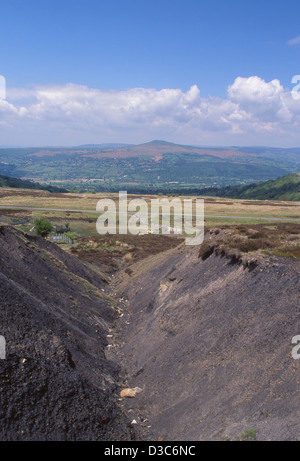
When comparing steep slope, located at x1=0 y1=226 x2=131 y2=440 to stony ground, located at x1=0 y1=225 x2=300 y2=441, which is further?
steep slope, located at x1=0 y1=226 x2=131 y2=440

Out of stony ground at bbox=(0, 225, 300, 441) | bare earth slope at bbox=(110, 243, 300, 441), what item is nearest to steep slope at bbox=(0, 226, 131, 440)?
stony ground at bbox=(0, 225, 300, 441)

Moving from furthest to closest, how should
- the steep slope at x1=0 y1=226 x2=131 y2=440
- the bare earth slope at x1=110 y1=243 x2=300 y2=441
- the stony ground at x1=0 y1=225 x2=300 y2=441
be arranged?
the steep slope at x1=0 y1=226 x2=131 y2=440 → the stony ground at x1=0 y1=225 x2=300 y2=441 → the bare earth slope at x1=110 y1=243 x2=300 y2=441

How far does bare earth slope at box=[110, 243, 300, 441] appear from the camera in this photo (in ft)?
45.8

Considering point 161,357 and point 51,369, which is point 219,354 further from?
point 51,369

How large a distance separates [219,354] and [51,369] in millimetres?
7989

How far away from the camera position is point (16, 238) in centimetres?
3450

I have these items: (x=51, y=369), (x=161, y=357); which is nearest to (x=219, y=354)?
(x=161, y=357)

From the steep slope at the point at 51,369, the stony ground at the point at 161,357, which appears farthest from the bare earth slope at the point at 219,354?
the steep slope at the point at 51,369

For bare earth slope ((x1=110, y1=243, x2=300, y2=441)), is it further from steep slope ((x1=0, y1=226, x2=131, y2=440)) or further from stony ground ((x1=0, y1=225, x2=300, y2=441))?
steep slope ((x1=0, y1=226, x2=131, y2=440))

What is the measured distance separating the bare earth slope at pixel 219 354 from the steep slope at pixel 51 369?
5.81 ft

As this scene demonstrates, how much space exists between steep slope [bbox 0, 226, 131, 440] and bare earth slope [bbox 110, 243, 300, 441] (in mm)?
1771

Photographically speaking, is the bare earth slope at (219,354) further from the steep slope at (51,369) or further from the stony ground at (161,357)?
the steep slope at (51,369)

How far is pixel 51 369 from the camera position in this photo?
55.9ft

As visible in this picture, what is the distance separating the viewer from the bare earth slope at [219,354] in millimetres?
13945
